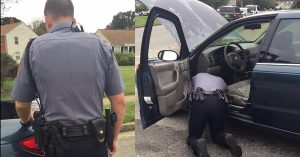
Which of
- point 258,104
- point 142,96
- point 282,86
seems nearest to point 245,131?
point 258,104

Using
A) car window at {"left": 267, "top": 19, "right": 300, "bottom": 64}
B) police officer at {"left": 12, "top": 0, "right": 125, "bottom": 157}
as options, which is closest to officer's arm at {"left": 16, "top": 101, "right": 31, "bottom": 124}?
police officer at {"left": 12, "top": 0, "right": 125, "bottom": 157}

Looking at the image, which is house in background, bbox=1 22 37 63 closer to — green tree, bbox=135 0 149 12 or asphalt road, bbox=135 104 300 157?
green tree, bbox=135 0 149 12

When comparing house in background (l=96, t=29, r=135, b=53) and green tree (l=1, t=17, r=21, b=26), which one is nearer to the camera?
green tree (l=1, t=17, r=21, b=26)

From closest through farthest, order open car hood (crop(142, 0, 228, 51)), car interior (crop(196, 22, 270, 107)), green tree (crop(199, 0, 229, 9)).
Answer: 1. open car hood (crop(142, 0, 228, 51))
2. car interior (crop(196, 22, 270, 107))
3. green tree (crop(199, 0, 229, 9))

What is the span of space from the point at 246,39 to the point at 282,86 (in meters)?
1.54

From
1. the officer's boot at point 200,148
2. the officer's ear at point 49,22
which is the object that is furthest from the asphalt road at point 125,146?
the officer's boot at point 200,148

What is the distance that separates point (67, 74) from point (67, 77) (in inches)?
0.6

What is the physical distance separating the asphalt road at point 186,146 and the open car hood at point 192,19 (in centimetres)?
101

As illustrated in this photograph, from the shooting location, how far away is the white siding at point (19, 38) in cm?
175

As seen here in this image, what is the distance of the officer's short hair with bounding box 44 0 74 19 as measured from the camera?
1924 millimetres

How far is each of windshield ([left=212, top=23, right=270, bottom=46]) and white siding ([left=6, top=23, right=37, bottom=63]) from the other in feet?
9.60

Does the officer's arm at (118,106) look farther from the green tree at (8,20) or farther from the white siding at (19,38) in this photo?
the green tree at (8,20)

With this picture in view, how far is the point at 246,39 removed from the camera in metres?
5.04

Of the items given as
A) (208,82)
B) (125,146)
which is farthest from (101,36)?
(208,82)
